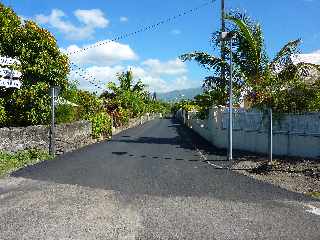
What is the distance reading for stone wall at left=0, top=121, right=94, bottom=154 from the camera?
17656 millimetres

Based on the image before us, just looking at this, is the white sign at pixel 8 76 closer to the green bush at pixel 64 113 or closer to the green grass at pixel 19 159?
the green grass at pixel 19 159

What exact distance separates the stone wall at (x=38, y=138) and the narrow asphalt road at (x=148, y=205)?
306cm

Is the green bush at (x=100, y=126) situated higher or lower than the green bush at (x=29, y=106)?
lower

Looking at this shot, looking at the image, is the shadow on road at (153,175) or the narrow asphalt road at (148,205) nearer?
the narrow asphalt road at (148,205)

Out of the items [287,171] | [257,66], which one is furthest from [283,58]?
[287,171]

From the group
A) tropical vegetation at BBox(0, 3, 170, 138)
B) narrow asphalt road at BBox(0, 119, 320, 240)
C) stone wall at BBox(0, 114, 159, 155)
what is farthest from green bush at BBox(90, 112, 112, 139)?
narrow asphalt road at BBox(0, 119, 320, 240)

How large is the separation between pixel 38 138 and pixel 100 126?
10.8m

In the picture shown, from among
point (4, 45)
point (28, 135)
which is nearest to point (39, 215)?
point (28, 135)

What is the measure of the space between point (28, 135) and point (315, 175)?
11240 mm

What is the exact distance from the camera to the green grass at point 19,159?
14780 mm

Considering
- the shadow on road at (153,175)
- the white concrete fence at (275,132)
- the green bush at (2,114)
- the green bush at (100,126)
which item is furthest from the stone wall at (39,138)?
the white concrete fence at (275,132)

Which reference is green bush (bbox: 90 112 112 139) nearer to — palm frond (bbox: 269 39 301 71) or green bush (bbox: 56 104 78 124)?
green bush (bbox: 56 104 78 124)

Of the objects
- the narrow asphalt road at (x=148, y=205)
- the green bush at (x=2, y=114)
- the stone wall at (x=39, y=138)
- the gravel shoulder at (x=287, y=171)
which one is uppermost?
the green bush at (x=2, y=114)

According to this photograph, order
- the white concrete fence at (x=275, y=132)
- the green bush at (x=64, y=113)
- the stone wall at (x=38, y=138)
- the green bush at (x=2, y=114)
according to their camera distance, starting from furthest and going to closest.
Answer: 1. the green bush at (x=64, y=113)
2. the green bush at (x=2, y=114)
3. the stone wall at (x=38, y=138)
4. the white concrete fence at (x=275, y=132)
